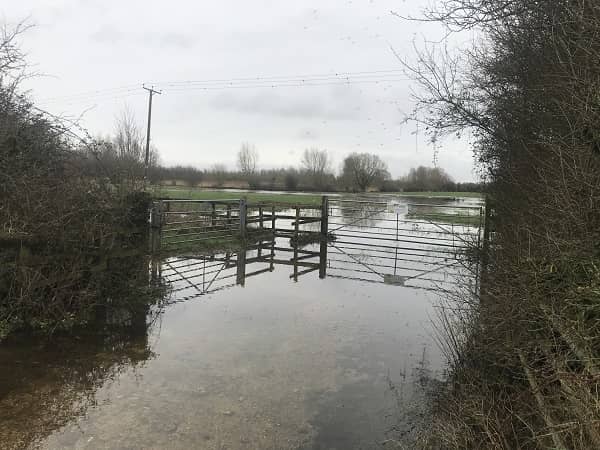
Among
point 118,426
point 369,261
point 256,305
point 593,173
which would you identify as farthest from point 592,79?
point 369,261

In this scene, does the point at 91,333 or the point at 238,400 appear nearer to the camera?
the point at 238,400

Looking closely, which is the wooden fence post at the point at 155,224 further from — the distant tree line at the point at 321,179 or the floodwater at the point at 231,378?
the distant tree line at the point at 321,179

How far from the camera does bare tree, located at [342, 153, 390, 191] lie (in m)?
54.0

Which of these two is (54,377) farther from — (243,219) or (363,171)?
(363,171)

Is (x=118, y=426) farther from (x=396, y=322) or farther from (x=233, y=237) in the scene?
(x=233, y=237)

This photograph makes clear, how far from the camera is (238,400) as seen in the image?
3945 mm

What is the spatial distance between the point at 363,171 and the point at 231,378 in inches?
2060

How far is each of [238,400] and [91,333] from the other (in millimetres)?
2628

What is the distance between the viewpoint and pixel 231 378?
4.41m

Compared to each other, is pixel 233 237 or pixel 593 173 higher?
pixel 593 173

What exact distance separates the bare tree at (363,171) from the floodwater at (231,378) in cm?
4718

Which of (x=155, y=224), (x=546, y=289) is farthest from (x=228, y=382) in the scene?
(x=155, y=224)

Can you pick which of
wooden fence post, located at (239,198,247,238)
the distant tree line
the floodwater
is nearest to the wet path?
the floodwater

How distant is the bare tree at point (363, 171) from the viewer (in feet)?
177
